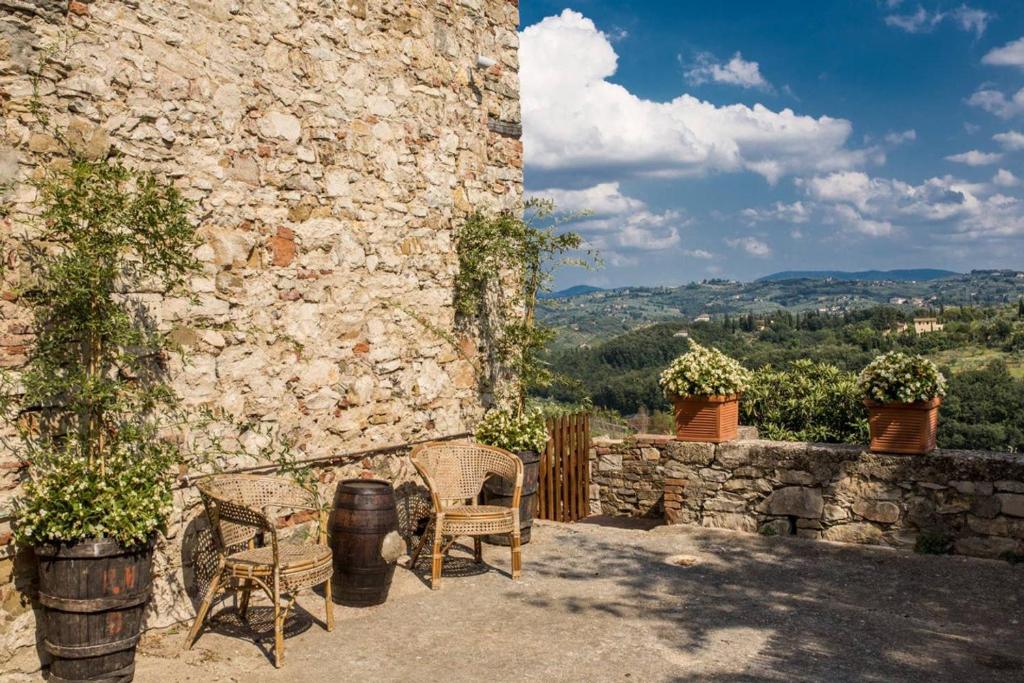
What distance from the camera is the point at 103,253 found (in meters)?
3.94

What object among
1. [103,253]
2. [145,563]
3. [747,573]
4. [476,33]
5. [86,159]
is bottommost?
[747,573]

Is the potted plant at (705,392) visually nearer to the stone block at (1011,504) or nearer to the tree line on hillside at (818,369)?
the tree line on hillside at (818,369)

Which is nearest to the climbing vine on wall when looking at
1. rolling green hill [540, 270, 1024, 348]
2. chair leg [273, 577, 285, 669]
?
chair leg [273, 577, 285, 669]

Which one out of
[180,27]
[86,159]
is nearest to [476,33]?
[180,27]

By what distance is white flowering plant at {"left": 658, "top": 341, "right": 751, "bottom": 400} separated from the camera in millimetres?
6742

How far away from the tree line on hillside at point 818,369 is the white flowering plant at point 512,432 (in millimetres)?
1152

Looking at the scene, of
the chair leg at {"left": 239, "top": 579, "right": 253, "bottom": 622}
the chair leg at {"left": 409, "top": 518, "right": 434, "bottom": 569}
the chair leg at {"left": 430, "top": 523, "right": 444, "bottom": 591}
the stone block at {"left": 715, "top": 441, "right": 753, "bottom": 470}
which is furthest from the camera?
the stone block at {"left": 715, "top": 441, "right": 753, "bottom": 470}

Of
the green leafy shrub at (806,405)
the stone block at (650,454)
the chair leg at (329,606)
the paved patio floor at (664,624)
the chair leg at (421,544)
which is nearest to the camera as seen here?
the paved patio floor at (664,624)

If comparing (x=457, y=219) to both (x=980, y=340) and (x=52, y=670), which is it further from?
(x=980, y=340)

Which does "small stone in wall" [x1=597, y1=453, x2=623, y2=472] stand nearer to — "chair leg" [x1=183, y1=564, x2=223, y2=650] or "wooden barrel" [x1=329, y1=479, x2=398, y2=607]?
"wooden barrel" [x1=329, y1=479, x2=398, y2=607]

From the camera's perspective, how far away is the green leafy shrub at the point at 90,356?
143 inches

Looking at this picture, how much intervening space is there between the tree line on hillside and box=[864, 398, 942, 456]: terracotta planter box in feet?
8.33

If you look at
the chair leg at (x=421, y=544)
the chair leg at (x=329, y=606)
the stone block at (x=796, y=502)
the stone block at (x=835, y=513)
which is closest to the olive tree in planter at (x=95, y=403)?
the chair leg at (x=329, y=606)

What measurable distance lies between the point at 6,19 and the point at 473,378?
4.20m
